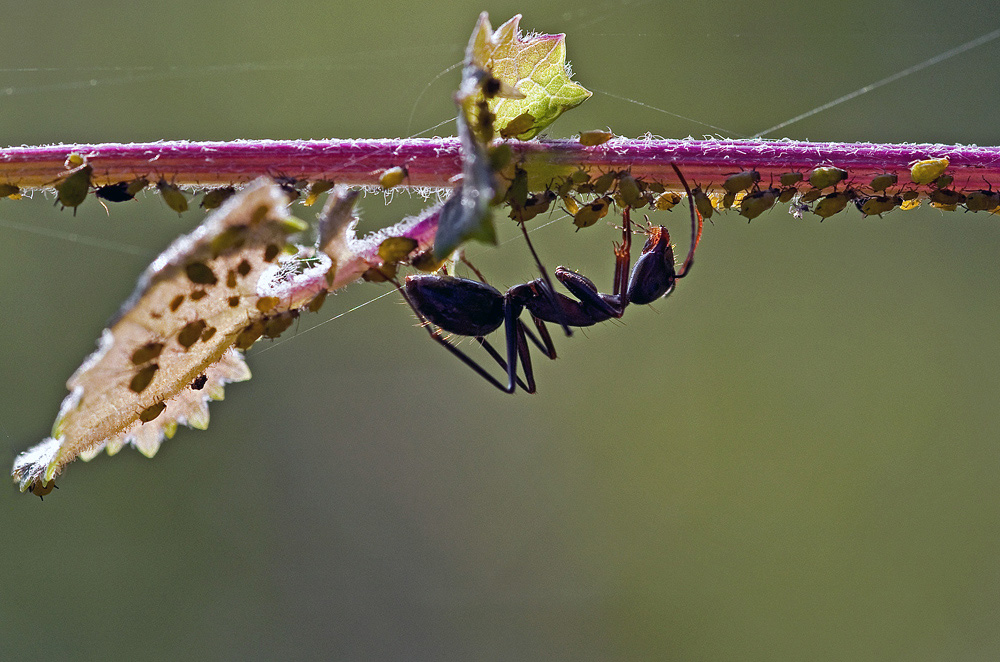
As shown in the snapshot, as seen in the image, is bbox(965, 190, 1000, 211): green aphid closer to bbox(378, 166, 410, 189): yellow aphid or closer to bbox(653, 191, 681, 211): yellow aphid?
bbox(653, 191, 681, 211): yellow aphid

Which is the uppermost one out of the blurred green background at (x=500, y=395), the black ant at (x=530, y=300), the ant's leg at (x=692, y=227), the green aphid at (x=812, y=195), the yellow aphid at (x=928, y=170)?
the yellow aphid at (x=928, y=170)

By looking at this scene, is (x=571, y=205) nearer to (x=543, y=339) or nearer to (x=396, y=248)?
(x=396, y=248)

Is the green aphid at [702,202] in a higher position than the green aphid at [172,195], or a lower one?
higher

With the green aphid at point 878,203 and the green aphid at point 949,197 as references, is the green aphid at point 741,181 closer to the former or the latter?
the green aphid at point 878,203

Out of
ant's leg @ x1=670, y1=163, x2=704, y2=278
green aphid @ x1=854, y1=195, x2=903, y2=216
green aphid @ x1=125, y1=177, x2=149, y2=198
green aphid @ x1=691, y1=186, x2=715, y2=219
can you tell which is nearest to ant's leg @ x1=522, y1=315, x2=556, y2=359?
ant's leg @ x1=670, y1=163, x2=704, y2=278

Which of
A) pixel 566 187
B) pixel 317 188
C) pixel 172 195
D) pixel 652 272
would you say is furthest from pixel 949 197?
pixel 172 195

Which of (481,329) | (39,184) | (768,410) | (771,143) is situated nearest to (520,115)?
(771,143)

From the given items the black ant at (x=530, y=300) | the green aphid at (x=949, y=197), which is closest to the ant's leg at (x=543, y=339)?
the black ant at (x=530, y=300)
